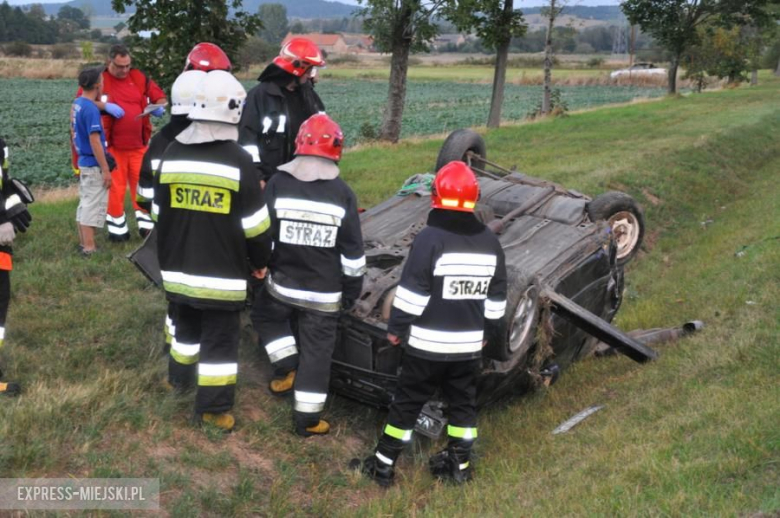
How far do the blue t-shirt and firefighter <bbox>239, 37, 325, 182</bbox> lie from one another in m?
2.09

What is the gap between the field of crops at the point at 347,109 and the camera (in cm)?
1667

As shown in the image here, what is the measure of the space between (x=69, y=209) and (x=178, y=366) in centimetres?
484

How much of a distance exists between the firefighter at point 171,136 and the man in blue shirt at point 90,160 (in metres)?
1.59

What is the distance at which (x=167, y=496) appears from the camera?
12.0 feet

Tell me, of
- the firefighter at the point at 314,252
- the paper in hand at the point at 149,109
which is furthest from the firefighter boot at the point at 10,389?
the paper in hand at the point at 149,109

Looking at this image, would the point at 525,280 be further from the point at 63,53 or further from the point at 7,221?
the point at 63,53

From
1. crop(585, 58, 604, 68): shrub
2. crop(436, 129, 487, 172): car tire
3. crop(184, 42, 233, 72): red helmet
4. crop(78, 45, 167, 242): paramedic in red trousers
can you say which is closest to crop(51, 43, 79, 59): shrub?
crop(585, 58, 604, 68): shrub

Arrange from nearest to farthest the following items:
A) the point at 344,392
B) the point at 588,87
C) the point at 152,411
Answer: the point at 152,411
the point at 344,392
the point at 588,87

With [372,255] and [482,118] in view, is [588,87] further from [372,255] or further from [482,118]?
[372,255]

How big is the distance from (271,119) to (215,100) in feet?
4.44

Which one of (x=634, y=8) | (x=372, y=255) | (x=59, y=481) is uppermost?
(x=634, y=8)

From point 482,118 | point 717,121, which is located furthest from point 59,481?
point 482,118

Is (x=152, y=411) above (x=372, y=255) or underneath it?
underneath

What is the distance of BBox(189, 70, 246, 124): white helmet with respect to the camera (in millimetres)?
3908
